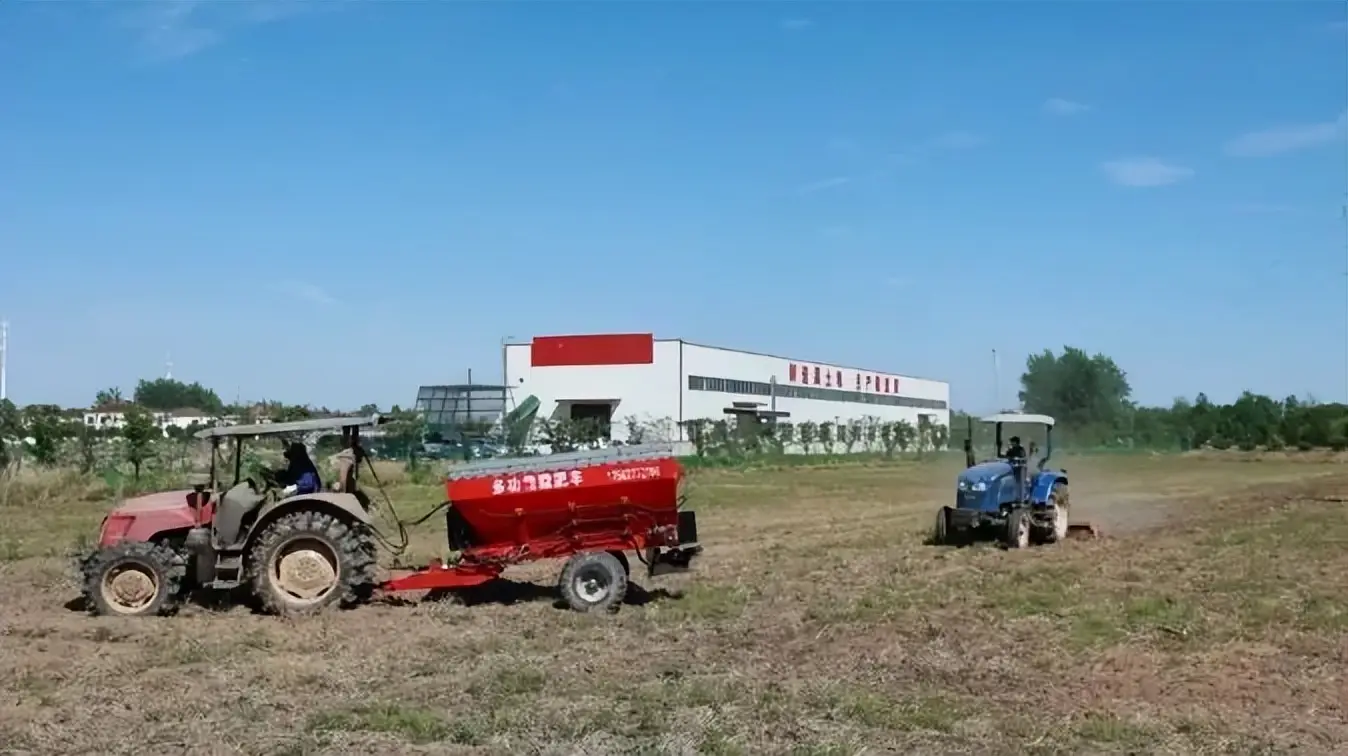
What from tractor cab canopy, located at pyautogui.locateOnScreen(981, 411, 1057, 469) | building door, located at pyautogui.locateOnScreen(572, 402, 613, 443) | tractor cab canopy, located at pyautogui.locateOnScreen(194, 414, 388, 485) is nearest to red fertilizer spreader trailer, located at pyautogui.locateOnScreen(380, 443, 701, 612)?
tractor cab canopy, located at pyautogui.locateOnScreen(194, 414, 388, 485)

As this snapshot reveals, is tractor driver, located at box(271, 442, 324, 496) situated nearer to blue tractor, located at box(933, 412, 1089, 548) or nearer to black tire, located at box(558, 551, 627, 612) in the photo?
black tire, located at box(558, 551, 627, 612)

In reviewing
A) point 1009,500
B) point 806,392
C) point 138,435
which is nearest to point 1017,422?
point 1009,500

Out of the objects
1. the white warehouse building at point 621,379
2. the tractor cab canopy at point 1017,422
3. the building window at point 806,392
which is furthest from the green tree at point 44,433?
the building window at point 806,392

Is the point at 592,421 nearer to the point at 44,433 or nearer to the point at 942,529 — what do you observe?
the point at 44,433

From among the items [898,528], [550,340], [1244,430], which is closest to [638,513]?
[898,528]

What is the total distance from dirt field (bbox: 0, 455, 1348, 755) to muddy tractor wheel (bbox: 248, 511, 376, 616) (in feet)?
0.95

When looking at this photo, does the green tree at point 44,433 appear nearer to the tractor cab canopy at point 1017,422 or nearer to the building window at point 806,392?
the tractor cab canopy at point 1017,422

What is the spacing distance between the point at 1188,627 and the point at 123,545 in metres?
9.28

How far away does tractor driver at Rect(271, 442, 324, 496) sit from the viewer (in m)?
12.3

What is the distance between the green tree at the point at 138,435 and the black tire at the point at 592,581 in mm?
22380

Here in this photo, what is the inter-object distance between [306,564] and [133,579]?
5.20ft

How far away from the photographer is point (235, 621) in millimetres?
11508

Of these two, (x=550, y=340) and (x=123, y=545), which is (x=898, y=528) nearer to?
(x=123, y=545)

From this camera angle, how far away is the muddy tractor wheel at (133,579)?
38.8ft
